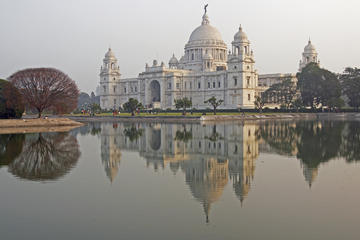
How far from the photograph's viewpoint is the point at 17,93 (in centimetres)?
5019

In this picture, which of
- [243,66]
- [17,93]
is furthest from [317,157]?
[243,66]

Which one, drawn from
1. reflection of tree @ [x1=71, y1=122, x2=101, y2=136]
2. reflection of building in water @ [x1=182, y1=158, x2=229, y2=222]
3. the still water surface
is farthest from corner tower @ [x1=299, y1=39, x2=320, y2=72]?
reflection of building in water @ [x1=182, y1=158, x2=229, y2=222]

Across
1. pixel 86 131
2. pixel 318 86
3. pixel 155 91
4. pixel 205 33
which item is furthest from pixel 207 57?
pixel 86 131

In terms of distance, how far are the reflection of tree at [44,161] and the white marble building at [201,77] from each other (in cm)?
6960

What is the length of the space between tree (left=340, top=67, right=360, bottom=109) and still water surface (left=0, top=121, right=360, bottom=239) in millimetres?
65874

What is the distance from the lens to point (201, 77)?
104 m

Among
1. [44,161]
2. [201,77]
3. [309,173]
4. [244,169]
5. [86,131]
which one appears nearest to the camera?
[309,173]

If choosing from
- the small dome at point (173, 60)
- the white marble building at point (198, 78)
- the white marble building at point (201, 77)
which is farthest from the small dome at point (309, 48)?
the small dome at point (173, 60)

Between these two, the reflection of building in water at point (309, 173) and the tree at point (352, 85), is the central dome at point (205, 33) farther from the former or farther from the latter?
the reflection of building in water at point (309, 173)

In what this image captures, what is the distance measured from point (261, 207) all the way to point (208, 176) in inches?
175

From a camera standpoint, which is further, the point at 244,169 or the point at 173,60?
the point at 173,60

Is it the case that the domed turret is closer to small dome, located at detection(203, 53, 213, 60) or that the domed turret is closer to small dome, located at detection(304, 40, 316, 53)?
small dome, located at detection(203, 53, 213, 60)

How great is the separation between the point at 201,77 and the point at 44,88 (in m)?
53.7

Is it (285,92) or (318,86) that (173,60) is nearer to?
(285,92)
